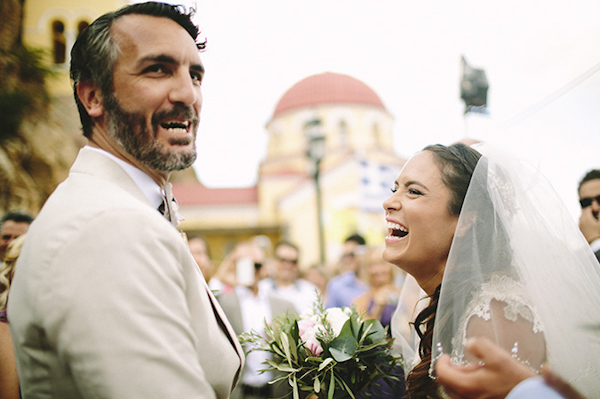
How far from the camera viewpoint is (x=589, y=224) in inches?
142

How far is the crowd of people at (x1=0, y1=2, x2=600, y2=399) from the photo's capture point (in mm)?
1028

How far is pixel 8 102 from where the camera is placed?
10086mm

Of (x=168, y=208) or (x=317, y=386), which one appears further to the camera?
(x=317, y=386)

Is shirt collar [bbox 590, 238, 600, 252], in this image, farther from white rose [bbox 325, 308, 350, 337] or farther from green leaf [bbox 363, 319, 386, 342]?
white rose [bbox 325, 308, 350, 337]

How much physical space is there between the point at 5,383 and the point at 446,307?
231cm

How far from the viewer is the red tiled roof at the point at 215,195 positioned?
36875 mm

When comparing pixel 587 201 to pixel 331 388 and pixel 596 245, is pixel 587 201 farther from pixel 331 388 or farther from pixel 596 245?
pixel 331 388

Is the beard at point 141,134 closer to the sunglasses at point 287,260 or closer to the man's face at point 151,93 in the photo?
the man's face at point 151,93

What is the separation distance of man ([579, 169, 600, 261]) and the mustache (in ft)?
10.3

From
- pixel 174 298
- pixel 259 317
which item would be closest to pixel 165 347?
pixel 174 298

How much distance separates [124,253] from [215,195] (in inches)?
1471

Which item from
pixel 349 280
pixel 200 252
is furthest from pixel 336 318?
pixel 349 280

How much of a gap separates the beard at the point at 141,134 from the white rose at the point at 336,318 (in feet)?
4.78

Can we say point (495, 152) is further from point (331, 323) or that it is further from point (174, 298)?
point (174, 298)
